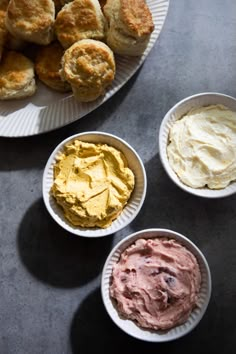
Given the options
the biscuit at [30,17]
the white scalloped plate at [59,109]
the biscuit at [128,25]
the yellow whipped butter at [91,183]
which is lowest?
the yellow whipped butter at [91,183]

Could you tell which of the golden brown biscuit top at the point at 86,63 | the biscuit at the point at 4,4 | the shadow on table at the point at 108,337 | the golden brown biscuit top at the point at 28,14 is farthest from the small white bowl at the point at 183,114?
the biscuit at the point at 4,4

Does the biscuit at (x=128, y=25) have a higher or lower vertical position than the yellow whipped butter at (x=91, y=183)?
higher

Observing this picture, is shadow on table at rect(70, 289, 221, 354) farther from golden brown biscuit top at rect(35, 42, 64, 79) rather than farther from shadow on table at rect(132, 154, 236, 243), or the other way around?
golden brown biscuit top at rect(35, 42, 64, 79)

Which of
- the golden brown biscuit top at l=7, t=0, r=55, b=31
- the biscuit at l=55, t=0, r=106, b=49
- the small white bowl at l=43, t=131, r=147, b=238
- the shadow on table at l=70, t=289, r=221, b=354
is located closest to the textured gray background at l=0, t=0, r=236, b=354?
the shadow on table at l=70, t=289, r=221, b=354

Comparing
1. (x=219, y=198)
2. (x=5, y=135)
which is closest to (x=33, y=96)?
(x=5, y=135)

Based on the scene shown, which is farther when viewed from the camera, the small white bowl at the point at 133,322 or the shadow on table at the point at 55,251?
the shadow on table at the point at 55,251

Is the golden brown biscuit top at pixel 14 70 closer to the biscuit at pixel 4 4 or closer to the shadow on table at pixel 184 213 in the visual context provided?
the biscuit at pixel 4 4
